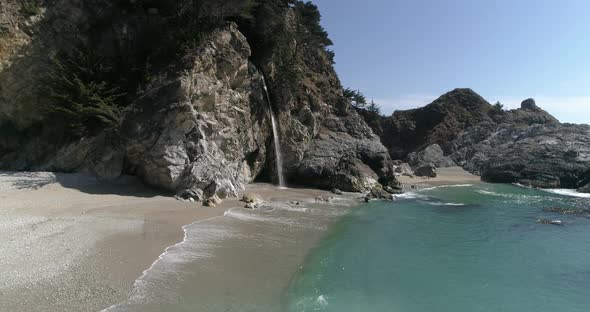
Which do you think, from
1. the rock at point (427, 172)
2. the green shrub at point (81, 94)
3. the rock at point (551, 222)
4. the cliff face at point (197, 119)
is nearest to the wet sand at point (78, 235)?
the cliff face at point (197, 119)

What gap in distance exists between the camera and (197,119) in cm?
1784

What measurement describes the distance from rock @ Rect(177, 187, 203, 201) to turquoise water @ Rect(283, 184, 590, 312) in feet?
20.1

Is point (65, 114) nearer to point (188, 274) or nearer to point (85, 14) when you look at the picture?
point (85, 14)

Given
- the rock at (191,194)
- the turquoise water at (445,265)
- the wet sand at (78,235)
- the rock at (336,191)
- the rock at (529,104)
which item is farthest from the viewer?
the rock at (529,104)

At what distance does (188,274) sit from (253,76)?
18.2 metres

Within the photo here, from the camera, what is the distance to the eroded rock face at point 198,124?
54.2 ft

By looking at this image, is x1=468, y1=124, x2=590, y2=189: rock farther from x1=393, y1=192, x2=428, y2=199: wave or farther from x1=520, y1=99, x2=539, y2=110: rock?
x1=520, y1=99, x2=539, y2=110: rock

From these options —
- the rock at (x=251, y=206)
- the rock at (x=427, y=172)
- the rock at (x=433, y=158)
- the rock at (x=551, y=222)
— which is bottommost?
the rock at (x=551, y=222)

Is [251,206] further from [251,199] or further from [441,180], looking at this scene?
[441,180]

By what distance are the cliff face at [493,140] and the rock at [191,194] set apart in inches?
1215

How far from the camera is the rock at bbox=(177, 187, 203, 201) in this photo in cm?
1603

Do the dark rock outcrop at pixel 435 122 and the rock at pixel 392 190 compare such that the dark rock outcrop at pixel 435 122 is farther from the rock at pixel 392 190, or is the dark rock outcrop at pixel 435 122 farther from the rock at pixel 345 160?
the rock at pixel 392 190

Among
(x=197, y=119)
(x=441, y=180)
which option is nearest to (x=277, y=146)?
(x=197, y=119)

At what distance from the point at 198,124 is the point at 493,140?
48884 mm
